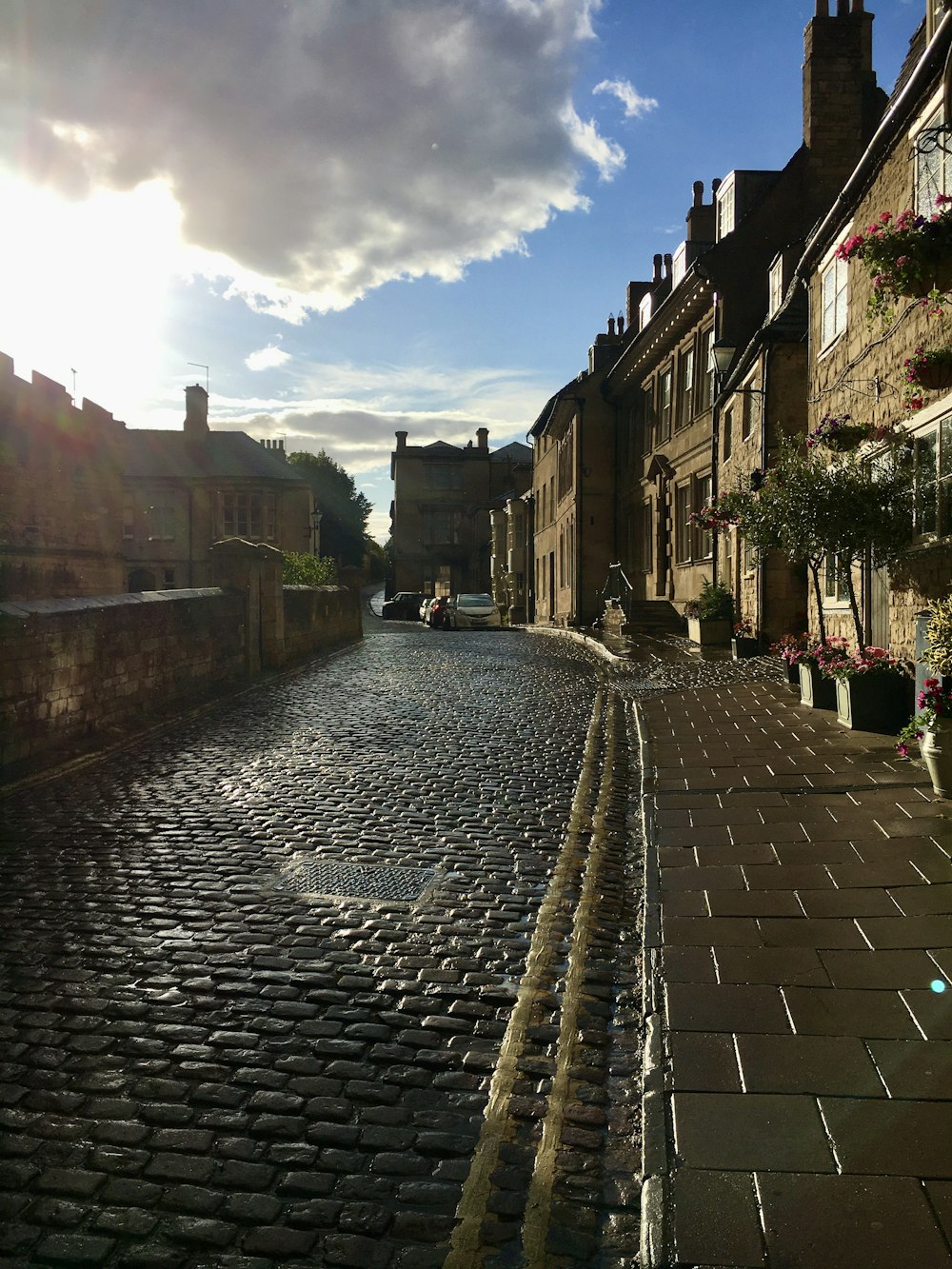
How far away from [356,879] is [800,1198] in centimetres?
325

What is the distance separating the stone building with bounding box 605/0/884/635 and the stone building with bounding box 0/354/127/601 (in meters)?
16.2

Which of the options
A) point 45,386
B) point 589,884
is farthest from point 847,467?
point 45,386

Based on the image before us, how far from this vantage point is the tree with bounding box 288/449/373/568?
7850 cm

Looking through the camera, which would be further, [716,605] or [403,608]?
[403,608]

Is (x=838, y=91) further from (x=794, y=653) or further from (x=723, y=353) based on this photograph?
(x=794, y=653)

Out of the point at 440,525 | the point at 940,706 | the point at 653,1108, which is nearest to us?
the point at 653,1108

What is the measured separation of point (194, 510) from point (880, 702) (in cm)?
4630

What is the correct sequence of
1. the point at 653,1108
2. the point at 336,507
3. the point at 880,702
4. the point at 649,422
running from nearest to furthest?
the point at 653,1108, the point at 880,702, the point at 649,422, the point at 336,507

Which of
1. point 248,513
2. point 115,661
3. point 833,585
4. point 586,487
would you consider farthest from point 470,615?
point 115,661

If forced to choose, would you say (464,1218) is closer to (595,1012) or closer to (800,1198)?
(800,1198)

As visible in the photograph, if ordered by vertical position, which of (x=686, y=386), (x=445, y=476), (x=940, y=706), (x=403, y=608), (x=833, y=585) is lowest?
(x=940, y=706)

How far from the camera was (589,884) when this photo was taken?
5.47 meters

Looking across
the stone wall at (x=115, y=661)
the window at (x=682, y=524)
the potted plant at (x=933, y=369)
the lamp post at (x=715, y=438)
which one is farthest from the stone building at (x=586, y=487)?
the potted plant at (x=933, y=369)

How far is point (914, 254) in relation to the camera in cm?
693
